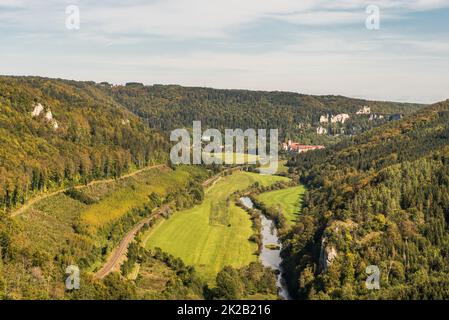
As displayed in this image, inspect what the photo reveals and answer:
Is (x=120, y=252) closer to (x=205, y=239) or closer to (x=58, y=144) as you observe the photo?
(x=205, y=239)

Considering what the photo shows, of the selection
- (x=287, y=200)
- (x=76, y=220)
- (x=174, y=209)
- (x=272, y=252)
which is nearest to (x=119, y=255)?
(x=76, y=220)

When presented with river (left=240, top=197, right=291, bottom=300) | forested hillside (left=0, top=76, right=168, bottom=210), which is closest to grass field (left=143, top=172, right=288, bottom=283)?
river (left=240, top=197, right=291, bottom=300)

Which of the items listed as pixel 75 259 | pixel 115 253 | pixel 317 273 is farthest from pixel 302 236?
pixel 75 259

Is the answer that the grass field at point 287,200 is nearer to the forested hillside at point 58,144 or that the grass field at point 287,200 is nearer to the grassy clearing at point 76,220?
the grassy clearing at point 76,220
